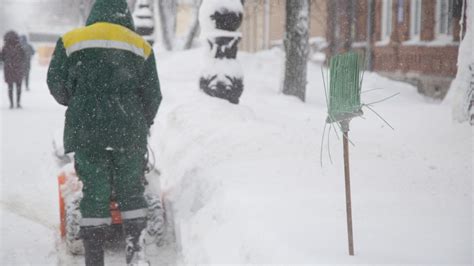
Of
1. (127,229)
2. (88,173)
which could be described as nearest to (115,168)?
(88,173)

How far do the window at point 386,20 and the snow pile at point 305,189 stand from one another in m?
12.3

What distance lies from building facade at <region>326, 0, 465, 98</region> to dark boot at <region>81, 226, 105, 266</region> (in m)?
11.9

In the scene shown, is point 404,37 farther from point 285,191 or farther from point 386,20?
point 285,191

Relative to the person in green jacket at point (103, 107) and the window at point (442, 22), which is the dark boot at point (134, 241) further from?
the window at point (442, 22)

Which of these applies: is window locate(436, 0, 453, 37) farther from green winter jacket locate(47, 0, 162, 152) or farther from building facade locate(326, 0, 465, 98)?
green winter jacket locate(47, 0, 162, 152)

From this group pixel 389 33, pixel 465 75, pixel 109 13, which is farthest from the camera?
pixel 389 33

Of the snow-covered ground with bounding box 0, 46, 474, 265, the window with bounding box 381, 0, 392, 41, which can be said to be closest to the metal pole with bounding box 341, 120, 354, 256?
the snow-covered ground with bounding box 0, 46, 474, 265

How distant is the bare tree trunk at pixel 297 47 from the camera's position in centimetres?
1264

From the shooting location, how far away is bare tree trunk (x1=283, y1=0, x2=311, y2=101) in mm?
12641

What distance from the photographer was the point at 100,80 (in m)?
3.88

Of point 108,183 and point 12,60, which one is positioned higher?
point 108,183

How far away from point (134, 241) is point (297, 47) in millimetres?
9072

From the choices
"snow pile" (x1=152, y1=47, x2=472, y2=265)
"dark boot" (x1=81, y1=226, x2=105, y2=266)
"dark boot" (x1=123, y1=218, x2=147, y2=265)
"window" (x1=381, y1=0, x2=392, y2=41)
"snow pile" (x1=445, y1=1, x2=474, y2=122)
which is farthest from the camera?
"window" (x1=381, y1=0, x2=392, y2=41)

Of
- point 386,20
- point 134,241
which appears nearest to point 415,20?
point 386,20
